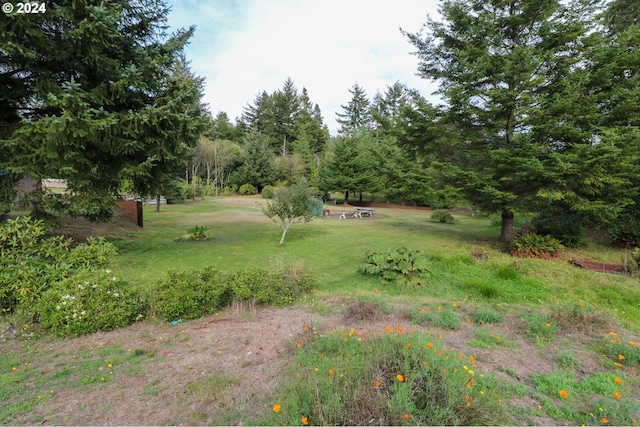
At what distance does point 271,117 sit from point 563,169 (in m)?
44.9

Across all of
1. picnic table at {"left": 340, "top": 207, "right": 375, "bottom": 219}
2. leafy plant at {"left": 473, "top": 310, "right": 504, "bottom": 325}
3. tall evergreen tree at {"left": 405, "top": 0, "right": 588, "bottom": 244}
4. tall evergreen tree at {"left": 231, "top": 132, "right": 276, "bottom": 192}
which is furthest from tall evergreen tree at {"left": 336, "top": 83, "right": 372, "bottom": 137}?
leafy plant at {"left": 473, "top": 310, "right": 504, "bottom": 325}

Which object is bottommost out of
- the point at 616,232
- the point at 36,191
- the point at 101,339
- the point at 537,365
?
the point at 101,339

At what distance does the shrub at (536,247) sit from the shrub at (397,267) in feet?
14.3

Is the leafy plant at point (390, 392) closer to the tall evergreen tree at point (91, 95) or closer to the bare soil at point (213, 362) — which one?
the bare soil at point (213, 362)

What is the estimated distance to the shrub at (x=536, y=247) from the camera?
8.94 metres

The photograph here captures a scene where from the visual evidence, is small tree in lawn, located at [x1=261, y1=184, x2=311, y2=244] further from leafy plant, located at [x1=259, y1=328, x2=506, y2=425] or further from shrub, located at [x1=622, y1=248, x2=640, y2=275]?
shrub, located at [x1=622, y1=248, x2=640, y2=275]

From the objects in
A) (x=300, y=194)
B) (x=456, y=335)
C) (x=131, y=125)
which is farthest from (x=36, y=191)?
(x=456, y=335)

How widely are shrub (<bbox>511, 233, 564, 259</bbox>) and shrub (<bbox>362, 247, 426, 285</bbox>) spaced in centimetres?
437

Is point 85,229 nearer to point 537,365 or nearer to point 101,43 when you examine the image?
point 101,43

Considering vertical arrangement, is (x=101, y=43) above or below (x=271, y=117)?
below

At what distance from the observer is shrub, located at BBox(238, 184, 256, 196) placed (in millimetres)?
36000

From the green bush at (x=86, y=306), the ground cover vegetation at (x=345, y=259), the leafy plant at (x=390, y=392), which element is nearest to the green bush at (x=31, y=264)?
the ground cover vegetation at (x=345, y=259)

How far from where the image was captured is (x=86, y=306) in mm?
3955

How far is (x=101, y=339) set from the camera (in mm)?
3740
